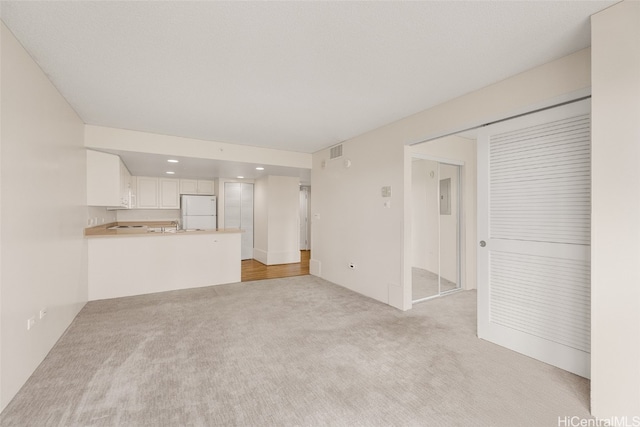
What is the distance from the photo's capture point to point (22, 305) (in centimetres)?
202

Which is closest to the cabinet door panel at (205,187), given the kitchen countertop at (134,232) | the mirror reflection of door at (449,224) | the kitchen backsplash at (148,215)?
the kitchen backsplash at (148,215)

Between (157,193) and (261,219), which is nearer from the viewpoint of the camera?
(157,193)

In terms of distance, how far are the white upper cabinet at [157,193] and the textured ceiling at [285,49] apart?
3769mm

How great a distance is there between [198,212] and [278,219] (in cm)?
214

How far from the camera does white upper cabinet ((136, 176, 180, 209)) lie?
681 cm

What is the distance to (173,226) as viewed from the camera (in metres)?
7.11

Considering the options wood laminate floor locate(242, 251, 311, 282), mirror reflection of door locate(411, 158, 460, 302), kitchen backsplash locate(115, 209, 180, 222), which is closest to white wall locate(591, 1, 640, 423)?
mirror reflection of door locate(411, 158, 460, 302)

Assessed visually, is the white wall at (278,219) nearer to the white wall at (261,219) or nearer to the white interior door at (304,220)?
the white wall at (261,219)

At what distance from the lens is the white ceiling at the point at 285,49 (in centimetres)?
168

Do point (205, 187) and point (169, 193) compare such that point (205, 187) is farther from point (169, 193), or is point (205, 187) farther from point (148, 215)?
point (148, 215)

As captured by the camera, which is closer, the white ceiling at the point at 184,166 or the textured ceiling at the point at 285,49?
the textured ceiling at the point at 285,49

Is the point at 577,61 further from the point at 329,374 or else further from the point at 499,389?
the point at 329,374

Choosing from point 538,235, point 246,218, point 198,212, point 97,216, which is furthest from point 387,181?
point 198,212

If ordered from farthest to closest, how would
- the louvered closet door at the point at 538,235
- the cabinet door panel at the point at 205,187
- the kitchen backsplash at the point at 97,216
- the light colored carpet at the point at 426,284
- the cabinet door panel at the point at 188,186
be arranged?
the cabinet door panel at the point at 205,187 → the cabinet door panel at the point at 188,186 → the light colored carpet at the point at 426,284 → the kitchen backsplash at the point at 97,216 → the louvered closet door at the point at 538,235
